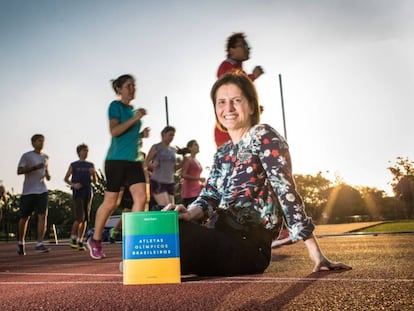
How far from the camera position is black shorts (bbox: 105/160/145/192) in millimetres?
5586

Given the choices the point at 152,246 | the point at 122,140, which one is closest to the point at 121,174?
the point at 122,140

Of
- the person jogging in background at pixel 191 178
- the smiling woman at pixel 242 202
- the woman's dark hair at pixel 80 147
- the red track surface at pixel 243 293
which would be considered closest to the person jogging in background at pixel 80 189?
the woman's dark hair at pixel 80 147

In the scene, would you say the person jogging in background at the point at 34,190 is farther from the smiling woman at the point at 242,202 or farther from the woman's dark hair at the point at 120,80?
the smiling woman at the point at 242,202

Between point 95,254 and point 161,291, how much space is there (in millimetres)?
3378

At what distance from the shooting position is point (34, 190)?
833cm

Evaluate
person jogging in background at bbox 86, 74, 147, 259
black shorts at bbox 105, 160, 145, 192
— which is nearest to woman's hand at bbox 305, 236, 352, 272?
person jogging in background at bbox 86, 74, 147, 259

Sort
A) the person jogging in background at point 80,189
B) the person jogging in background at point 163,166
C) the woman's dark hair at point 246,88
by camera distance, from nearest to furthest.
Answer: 1. the woman's dark hair at point 246,88
2. the person jogging in background at point 163,166
3. the person jogging in background at point 80,189

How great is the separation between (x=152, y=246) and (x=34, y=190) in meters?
6.13

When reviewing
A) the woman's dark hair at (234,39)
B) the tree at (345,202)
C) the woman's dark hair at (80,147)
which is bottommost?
the woman's dark hair at (80,147)

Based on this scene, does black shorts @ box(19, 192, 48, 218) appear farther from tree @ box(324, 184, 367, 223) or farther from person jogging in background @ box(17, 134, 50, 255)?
tree @ box(324, 184, 367, 223)

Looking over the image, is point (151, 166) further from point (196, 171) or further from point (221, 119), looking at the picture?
point (221, 119)

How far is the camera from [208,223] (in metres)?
3.27

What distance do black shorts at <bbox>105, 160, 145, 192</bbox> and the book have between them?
290 centimetres

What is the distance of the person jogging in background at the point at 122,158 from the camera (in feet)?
18.2
